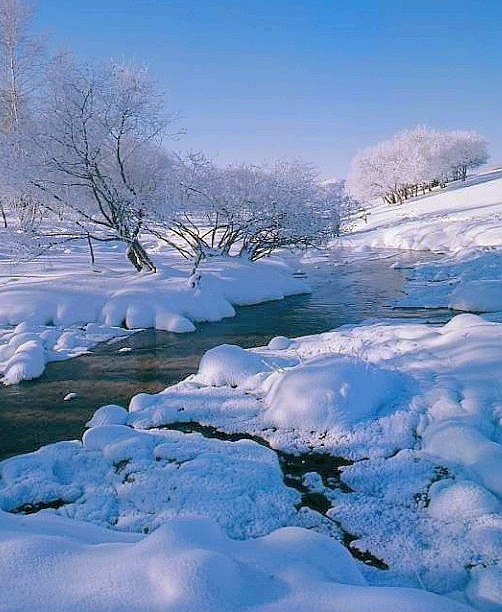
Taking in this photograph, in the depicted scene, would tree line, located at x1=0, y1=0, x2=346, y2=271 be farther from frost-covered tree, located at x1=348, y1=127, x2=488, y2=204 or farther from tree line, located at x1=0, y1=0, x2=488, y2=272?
frost-covered tree, located at x1=348, y1=127, x2=488, y2=204

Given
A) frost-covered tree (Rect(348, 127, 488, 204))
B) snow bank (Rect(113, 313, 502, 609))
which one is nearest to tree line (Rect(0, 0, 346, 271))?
snow bank (Rect(113, 313, 502, 609))

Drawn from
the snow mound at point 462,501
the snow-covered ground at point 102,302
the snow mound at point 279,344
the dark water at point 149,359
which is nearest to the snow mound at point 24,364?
the snow-covered ground at point 102,302

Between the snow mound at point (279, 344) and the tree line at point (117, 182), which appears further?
the tree line at point (117, 182)

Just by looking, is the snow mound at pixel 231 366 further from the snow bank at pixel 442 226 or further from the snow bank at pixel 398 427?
the snow bank at pixel 442 226

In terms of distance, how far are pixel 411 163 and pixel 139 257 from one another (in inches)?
1902

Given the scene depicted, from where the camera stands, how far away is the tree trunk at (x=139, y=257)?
50.7 ft

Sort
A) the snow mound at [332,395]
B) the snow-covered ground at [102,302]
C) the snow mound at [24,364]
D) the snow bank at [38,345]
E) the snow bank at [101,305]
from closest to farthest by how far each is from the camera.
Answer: the snow mound at [332,395]
the snow mound at [24,364]
the snow bank at [38,345]
the snow-covered ground at [102,302]
the snow bank at [101,305]

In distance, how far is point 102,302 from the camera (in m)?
12.3

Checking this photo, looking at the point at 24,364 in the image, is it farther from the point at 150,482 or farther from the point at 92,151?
the point at 92,151

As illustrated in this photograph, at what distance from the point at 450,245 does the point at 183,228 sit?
16023 mm

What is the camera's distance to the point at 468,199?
129 ft

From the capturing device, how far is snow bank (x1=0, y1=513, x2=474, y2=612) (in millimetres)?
2205

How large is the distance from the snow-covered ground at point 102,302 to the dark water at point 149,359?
453mm

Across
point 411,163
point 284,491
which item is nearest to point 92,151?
point 284,491
